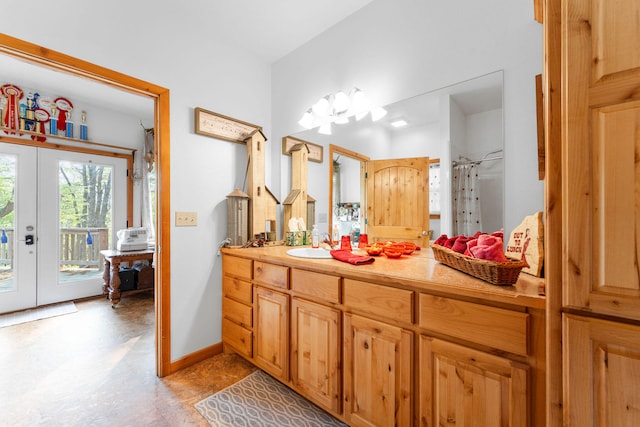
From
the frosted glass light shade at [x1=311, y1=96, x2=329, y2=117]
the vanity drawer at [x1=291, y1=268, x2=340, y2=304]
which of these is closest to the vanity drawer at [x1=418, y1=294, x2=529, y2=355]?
the vanity drawer at [x1=291, y1=268, x2=340, y2=304]

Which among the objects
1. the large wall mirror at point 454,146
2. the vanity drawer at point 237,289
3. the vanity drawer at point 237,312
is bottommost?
the vanity drawer at point 237,312

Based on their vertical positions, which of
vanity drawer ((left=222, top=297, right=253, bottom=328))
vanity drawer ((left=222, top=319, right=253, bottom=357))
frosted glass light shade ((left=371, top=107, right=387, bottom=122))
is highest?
frosted glass light shade ((left=371, top=107, right=387, bottom=122))

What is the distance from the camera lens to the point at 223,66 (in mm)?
2350

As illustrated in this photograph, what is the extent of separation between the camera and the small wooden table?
337 cm

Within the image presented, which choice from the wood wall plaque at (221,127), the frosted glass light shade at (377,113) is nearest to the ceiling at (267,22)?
the wood wall plaque at (221,127)

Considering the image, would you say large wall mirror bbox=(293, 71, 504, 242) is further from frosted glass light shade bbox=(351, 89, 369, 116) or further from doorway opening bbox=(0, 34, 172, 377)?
doorway opening bbox=(0, 34, 172, 377)

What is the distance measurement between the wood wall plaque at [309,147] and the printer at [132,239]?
248 cm

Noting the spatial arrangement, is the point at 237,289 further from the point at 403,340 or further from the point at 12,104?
the point at 12,104

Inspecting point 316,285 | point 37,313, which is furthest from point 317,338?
point 37,313

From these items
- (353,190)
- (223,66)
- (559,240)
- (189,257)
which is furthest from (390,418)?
(223,66)

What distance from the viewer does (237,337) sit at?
2129mm

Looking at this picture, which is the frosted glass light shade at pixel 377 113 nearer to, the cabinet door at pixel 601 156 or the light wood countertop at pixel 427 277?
the light wood countertop at pixel 427 277

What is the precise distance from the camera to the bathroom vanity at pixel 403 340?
2.99ft

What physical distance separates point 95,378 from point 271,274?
1484mm
